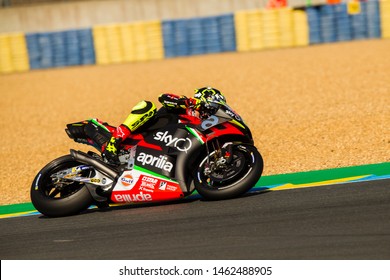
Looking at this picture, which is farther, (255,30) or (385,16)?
(255,30)

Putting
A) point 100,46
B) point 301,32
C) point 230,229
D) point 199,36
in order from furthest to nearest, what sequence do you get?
point 100,46 < point 199,36 < point 301,32 < point 230,229

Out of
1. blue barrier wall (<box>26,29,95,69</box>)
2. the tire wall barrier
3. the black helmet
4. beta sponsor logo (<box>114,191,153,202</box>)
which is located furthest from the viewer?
blue barrier wall (<box>26,29,95,69</box>)

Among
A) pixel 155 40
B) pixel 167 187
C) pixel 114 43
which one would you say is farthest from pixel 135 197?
pixel 114 43

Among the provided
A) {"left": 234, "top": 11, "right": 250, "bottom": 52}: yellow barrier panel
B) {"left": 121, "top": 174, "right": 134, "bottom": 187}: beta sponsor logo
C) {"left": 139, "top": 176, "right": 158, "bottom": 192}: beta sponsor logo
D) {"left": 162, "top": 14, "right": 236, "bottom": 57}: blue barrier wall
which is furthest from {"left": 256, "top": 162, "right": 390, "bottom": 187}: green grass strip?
{"left": 162, "top": 14, "right": 236, "bottom": 57}: blue barrier wall

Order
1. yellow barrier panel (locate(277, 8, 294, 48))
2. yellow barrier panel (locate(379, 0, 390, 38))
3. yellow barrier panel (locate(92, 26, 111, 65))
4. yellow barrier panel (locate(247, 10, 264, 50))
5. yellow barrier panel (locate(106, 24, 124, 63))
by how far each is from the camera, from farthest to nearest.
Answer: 1. yellow barrier panel (locate(92, 26, 111, 65))
2. yellow barrier panel (locate(106, 24, 124, 63))
3. yellow barrier panel (locate(247, 10, 264, 50))
4. yellow barrier panel (locate(277, 8, 294, 48))
5. yellow barrier panel (locate(379, 0, 390, 38))

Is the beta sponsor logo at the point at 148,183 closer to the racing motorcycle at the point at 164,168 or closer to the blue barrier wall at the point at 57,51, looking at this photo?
the racing motorcycle at the point at 164,168

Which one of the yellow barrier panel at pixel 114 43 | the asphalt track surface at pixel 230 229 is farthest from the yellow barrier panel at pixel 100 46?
the asphalt track surface at pixel 230 229

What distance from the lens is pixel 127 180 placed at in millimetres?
8117

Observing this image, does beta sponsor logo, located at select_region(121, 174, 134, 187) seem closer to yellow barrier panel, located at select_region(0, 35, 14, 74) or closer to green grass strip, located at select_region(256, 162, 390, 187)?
green grass strip, located at select_region(256, 162, 390, 187)

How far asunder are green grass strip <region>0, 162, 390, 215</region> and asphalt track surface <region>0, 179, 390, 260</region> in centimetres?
62

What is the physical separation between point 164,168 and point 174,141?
30 centimetres

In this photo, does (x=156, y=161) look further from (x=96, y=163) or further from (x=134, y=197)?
A: (x=96, y=163)

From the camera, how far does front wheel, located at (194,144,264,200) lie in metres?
7.86

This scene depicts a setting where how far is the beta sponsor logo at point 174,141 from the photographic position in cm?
805
